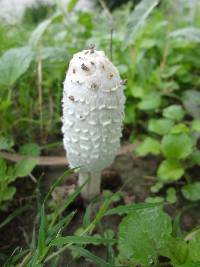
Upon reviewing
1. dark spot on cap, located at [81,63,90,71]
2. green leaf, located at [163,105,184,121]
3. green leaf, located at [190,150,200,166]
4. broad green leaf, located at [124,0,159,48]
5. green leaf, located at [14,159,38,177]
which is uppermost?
broad green leaf, located at [124,0,159,48]

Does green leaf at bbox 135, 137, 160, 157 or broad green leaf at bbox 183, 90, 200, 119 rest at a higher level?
broad green leaf at bbox 183, 90, 200, 119

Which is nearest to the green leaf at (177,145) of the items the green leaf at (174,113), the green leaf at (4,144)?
the green leaf at (174,113)

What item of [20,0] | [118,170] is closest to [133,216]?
[118,170]

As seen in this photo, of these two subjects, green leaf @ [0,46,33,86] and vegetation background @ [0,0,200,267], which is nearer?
vegetation background @ [0,0,200,267]

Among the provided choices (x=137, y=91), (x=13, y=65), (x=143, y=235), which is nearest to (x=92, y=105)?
(x=143, y=235)

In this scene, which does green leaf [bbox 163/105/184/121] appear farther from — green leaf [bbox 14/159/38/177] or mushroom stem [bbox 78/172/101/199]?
green leaf [bbox 14/159/38/177]

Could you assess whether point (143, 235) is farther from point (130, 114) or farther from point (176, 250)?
point (130, 114)

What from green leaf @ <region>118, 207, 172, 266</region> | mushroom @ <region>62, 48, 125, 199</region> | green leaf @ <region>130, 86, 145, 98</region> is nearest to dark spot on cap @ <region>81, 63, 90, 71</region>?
mushroom @ <region>62, 48, 125, 199</region>
